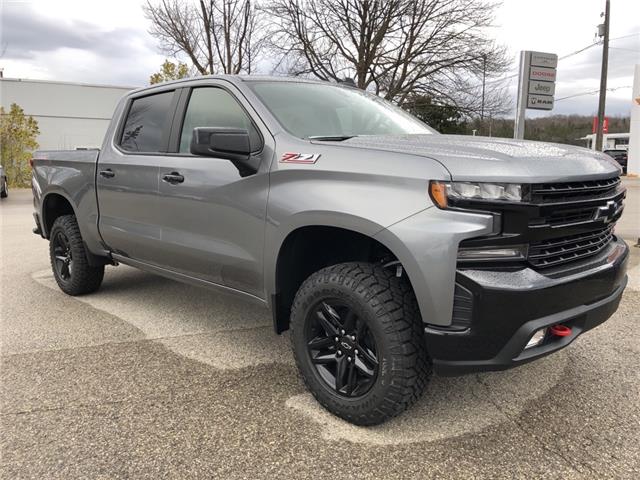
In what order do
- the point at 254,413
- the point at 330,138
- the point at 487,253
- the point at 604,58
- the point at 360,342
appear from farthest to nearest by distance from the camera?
the point at 604,58, the point at 330,138, the point at 254,413, the point at 360,342, the point at 487,253

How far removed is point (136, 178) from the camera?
158 inches

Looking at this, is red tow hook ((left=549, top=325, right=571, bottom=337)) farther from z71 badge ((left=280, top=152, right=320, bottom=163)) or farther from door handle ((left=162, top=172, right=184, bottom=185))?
door handle ((left=162, top=172, right=184, bottom=185))

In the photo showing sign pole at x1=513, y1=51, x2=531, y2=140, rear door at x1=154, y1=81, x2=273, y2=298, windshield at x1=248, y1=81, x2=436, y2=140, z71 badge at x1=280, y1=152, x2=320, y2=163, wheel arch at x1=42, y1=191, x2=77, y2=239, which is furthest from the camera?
sign pole at x1=513, y1=51, x2=531, y2=140

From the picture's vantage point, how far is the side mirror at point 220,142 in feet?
9.41

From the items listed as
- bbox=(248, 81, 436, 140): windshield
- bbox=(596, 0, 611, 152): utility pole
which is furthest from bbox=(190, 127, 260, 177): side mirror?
bbox=(596, 0, 611, 152): utility pole

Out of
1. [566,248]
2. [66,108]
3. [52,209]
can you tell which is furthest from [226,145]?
[66,108]

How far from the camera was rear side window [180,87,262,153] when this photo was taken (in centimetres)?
339

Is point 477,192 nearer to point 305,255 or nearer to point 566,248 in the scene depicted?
point 566,248

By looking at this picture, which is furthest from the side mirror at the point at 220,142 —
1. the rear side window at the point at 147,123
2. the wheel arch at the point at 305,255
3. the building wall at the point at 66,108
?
the building wall at the point at 66,108

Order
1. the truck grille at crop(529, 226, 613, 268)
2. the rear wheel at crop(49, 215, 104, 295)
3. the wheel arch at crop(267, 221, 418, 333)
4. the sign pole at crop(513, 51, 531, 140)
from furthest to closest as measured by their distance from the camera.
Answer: the sign pole at crop(513, 51, 531, 140), the rear wheel at crop(49, 215, 104, 295), the wheel arch at crop(267, 221, 418, 333), the truck grille at crop(529, 226, 613, 268)

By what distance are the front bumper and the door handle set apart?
1975 millimetres

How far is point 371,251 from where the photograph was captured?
3.00 metres

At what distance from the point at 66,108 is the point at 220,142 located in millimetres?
34750

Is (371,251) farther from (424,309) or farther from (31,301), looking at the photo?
(31,301)
